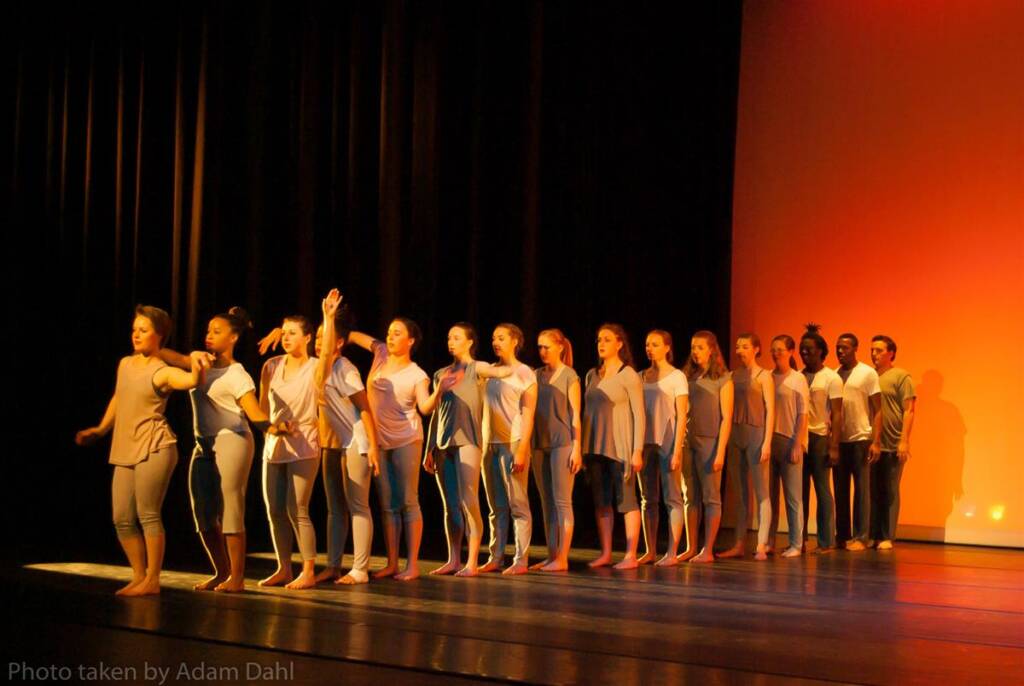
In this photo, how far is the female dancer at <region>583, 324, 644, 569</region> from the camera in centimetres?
737

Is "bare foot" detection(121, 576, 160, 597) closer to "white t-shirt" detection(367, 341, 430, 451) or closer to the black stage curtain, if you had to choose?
"white t-shirt" detection(367, 341, 430, 451)

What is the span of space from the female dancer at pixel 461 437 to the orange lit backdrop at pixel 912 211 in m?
4.48

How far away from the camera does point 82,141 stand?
9656 millimetres

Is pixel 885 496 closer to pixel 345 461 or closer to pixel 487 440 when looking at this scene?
pixel 487 440

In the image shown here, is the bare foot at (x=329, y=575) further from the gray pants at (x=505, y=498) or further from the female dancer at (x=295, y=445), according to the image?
the gray pants at (x=505, y=498)

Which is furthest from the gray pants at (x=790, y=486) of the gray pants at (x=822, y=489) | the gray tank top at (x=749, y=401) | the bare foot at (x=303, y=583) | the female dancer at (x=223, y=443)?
the female dancer at (x=223, y=443)

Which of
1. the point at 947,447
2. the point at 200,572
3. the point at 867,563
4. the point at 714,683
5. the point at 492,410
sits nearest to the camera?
the point at 714,683

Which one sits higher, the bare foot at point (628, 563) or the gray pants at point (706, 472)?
the gray pants at point (706, 472)

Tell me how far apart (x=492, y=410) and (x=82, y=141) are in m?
4.49

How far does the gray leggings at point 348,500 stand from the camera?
6254mm

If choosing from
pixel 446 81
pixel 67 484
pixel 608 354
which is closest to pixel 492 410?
pixel 608 354

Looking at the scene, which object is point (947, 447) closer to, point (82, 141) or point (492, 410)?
point (492, 410)

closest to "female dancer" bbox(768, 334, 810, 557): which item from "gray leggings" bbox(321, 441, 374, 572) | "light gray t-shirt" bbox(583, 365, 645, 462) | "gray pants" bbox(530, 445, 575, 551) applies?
"light gray t-shirt" bbox(583, 365, 645, 462)

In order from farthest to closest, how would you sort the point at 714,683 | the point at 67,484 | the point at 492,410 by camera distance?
the point at 67,484, the point at 492,410, the point at 714,683
